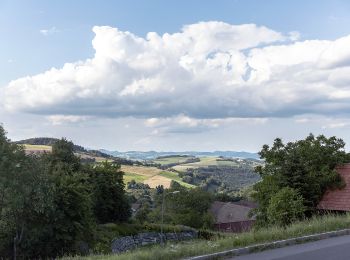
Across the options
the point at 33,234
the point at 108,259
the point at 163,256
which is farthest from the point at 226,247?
the point at 33,234

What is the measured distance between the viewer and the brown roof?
9069 centimetres

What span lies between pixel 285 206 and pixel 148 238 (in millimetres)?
30462

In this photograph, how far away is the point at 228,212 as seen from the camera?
96.6 metres

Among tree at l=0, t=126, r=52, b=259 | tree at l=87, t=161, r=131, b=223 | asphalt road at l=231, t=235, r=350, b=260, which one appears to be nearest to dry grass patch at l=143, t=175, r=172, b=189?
tree at l=87, t=161, r=131, b=223

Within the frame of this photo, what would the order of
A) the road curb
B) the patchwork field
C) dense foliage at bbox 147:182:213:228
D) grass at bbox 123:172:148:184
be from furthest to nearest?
grass at bbox 123:172:148:184, the patchwork field, dense foliage at bbox 147:182:213:228, the road curb

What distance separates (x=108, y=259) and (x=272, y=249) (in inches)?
151

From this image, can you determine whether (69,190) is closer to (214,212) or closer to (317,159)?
(317,159)

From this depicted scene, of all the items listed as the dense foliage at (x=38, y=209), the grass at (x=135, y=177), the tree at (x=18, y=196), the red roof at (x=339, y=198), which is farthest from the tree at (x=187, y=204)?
→ the red roof at (x=339, y=198)

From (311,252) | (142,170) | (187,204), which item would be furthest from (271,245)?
(142,170)

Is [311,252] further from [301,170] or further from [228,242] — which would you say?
[301,170]

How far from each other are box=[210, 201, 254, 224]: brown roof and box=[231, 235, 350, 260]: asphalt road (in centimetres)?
7805

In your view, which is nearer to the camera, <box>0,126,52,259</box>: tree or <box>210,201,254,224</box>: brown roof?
<box>0,126,52,259</box>: tree

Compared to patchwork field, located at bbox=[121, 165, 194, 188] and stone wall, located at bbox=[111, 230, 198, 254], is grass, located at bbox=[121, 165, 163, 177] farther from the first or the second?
stone wall, located at bbox=[111, 230, 198, 254]

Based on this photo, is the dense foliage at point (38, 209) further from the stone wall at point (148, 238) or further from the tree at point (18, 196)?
the stone wall at point (148, 238)
